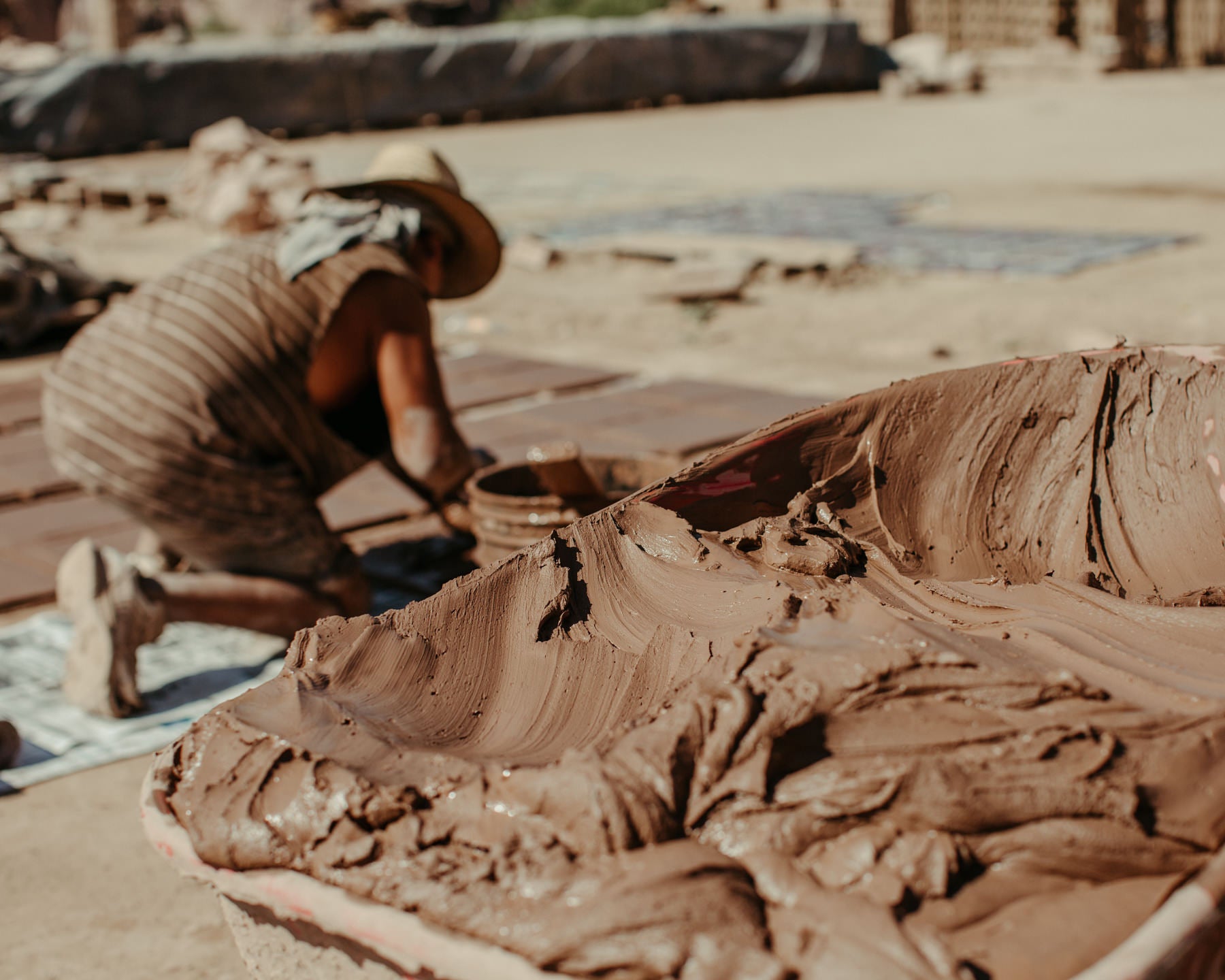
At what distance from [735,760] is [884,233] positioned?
311 inches

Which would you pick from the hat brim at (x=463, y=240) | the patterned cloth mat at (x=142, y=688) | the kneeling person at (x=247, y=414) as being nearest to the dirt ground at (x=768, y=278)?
the patterned cloth mat at (x=142, y=688)

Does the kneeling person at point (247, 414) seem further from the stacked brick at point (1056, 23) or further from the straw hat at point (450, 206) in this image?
the stacked brick at point (1056, 23)

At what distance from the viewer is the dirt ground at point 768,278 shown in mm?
2275

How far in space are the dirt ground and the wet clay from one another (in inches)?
30.9

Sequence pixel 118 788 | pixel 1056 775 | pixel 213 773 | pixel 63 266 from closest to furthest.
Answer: pixel 1056 775 < pixel 213 773 < pixel 118 788 < pixel 63 266

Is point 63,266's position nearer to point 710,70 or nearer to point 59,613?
point 59,613

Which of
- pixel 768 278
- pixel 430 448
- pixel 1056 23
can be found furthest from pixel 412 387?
pixel 1056 23

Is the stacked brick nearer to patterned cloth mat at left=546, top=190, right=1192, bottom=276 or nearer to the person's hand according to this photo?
patterned cloth mat at left=546, top=190, right=1192, bottom=276

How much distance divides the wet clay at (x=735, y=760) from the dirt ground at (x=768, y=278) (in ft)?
2.57

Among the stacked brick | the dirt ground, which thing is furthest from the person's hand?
the stacked brick

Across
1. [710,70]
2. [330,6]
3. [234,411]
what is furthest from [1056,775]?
[330,6]

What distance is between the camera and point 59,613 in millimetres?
3533

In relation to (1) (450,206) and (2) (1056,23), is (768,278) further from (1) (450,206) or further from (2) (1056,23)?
(2) (1056,23)

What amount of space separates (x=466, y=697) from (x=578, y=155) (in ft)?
43.9
